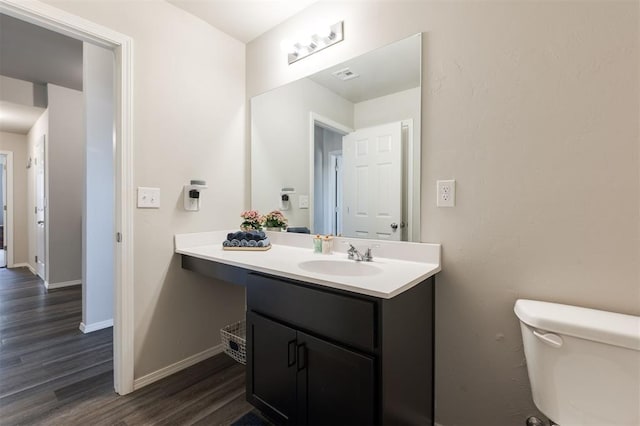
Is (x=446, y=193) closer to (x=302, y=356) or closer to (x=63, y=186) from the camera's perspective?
(x=302, y=356)

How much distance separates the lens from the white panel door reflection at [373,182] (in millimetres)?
1515

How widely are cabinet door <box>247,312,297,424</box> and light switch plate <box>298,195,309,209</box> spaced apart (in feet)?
2.71

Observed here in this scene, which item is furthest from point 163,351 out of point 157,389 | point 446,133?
point 446,133

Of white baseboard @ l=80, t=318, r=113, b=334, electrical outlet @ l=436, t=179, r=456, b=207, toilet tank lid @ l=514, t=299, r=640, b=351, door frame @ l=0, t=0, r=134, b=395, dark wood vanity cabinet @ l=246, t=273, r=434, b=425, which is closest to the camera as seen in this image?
toilet tank lid @ l=514, t=299, r=640, b=351

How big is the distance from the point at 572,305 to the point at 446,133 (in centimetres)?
82

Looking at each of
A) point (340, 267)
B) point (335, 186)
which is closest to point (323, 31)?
point (335, 186)

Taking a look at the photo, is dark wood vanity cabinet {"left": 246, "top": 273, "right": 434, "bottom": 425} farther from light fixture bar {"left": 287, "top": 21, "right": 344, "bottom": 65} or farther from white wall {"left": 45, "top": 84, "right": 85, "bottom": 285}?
white wall {"left": 45, "top": 84, "right": 85, "bottom": 285}

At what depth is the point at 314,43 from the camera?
180 centimetres

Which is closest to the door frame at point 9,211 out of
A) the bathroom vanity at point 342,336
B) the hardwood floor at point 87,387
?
the hardwood floor at point 87,387

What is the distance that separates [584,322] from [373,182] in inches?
40.2

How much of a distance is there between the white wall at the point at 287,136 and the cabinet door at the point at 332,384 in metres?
0.95

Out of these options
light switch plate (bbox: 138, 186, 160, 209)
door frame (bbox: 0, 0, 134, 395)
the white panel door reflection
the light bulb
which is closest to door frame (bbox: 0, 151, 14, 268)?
door frame (bbox: 0, 0, 134, 395)

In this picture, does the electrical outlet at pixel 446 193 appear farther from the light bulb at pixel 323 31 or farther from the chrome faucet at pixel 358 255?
the light bulb at pixel 323 31

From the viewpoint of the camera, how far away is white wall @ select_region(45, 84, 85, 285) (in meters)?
3.54
